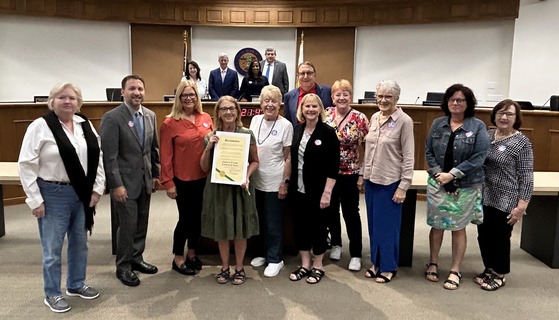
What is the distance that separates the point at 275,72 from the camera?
6.81 meters

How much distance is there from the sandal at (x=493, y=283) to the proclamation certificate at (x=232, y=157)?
1972 mm

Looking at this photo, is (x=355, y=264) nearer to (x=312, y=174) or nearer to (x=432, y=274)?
(x=432, y=274)

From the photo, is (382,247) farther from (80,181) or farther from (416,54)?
(416,54)

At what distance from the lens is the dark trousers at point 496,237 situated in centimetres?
333

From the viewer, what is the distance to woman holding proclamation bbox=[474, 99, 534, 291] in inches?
127

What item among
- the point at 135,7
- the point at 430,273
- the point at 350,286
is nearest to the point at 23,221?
the point at 350,286

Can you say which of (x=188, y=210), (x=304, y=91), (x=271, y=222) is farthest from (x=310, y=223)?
(x=304, y=91)

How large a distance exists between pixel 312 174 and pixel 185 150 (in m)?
0.95

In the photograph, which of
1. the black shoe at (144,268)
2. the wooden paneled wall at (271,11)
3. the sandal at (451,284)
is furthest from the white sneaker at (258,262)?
the wooden paneled wall at (271,11)

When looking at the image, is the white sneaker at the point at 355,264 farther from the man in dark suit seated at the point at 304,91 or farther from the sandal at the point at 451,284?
the man in dark suit seated at the point at 304,91

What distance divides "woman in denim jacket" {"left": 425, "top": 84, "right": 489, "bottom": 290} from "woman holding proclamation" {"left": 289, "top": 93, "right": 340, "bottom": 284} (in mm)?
736

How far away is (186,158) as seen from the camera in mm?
3316

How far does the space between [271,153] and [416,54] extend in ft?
19.3

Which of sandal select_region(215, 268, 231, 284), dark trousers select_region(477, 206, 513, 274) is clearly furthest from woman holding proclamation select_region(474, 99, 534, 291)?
sandal select_region(215, 268, 231, 284)
